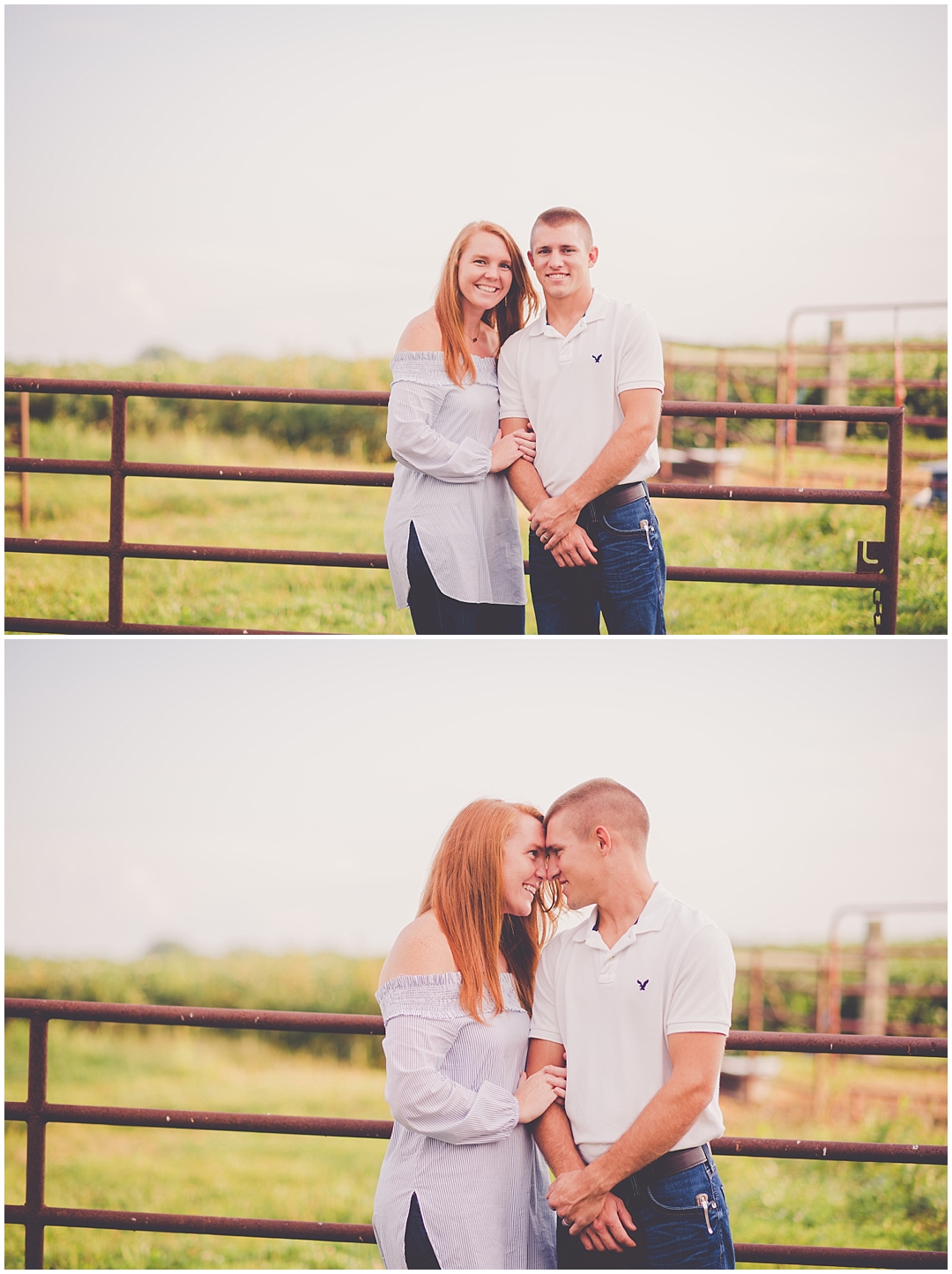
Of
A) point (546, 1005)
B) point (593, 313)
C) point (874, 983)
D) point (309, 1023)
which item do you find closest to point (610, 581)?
point (593, 313)

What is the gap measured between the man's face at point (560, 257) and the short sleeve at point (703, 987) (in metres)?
1.88

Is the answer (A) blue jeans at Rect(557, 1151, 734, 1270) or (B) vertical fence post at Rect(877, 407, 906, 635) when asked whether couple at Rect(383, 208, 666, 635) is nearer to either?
(B) vertical fence post at Rect(877, 407, 906, 635)

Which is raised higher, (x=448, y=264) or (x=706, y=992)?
(x=448, y=264)

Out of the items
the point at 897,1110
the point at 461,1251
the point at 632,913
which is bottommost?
the point at 897,1110

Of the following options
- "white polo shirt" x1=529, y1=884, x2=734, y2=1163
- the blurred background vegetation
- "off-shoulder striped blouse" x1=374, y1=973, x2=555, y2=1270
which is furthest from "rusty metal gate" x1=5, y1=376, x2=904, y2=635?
the blurred background vegetation

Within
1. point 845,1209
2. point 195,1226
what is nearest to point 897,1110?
point 845,1209

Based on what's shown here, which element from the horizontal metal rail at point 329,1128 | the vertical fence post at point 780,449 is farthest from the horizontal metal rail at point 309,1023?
the vertical fence post at point 780,449

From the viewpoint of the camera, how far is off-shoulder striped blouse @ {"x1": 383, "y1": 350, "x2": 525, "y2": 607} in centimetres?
335

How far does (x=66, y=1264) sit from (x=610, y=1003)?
4.46m

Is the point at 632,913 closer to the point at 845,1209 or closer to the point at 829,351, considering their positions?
the point at 845,1209

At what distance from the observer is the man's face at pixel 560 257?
10.6 feet

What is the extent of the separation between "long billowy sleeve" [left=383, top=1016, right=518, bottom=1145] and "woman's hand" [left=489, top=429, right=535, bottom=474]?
5.40 feet

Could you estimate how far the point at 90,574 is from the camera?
884cm

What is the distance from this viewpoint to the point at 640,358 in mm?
3264
